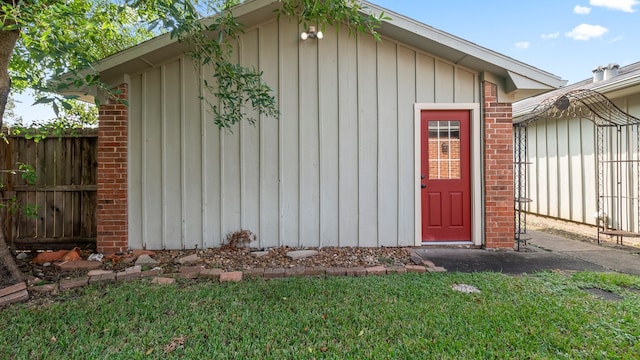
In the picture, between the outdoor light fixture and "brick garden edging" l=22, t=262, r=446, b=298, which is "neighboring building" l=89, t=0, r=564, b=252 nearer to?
the outdoor light fixture

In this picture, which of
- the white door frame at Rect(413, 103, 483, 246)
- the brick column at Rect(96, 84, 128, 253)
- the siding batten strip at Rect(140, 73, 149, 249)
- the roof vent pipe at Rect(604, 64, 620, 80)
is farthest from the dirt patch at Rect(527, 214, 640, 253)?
the brick column at Rect(96, 84, 128, 253)

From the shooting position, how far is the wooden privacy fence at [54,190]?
4.85 metres

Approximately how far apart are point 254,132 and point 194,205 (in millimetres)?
1405

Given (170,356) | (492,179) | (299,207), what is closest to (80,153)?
(299,207)

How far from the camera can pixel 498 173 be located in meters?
4.92

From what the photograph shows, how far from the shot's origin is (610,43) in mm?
14289

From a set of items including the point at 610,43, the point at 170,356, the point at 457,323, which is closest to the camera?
the point at 170,356

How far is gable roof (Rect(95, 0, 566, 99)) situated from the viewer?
172 inches

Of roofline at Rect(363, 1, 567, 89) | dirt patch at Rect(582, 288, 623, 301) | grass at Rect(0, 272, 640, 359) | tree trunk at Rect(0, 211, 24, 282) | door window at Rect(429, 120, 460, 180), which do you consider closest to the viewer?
grass at Rect(0, 272, 640, 359)

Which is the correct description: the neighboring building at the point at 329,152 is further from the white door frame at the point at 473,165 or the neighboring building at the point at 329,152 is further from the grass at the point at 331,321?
the grass at the point at 331,321

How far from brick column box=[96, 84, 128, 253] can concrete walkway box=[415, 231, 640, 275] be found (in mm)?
4297

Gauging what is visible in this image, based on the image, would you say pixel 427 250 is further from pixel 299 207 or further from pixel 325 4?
pixel 325 4

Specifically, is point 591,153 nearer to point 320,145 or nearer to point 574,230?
point 574,230

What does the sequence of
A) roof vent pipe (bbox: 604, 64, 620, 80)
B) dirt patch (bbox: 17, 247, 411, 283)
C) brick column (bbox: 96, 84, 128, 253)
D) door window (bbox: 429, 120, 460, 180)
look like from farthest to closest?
1. roof vent pipe (bbox: 604, 64, 620, 80)
2. door window (bbox: 429, 120, 460, 180)
3. brick column (bbox: 96, 84, 128, 253)
4. dirt patch (bbox: 17, 247, 411, 283)
